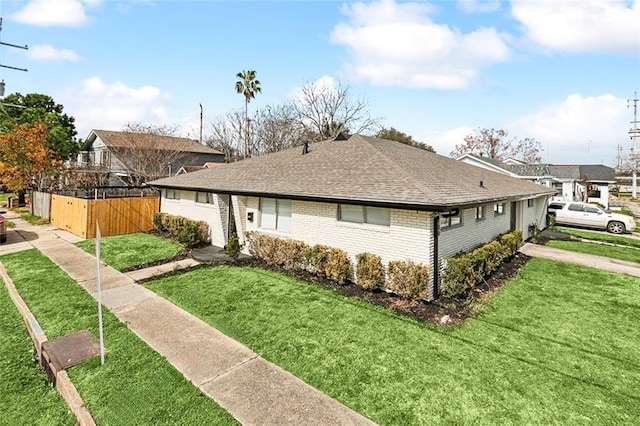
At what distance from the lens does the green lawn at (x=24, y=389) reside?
4199 mm

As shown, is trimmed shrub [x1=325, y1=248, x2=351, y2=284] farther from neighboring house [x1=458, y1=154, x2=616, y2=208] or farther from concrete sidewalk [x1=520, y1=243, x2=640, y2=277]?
neighboring house [x1=458, y1=154, x2=616, y2=208]

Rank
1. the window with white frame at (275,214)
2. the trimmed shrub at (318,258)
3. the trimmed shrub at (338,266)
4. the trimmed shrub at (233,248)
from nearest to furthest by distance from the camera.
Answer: the trimmed shrub at (338,266), the trimmed shrub at (318,258), the window with white frame at (275,214), the trimmed shrub at (233,248)

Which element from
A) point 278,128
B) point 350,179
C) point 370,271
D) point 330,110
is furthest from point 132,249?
point 278,128

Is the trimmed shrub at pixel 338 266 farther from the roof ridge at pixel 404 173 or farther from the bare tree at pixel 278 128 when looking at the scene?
the bare tree at pixel 278 128

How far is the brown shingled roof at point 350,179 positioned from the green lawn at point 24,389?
657 centimetres

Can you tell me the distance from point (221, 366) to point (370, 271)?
4.27 meters

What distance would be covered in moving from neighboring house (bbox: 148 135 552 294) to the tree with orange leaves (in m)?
15.0

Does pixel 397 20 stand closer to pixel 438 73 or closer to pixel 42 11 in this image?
pixel 438 73

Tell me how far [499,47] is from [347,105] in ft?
74.0

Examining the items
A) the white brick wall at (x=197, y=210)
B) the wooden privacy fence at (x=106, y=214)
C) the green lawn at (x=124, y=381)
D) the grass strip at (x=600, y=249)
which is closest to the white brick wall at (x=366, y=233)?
the white brick wall at (x=197, y=210)

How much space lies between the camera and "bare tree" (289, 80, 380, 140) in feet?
110

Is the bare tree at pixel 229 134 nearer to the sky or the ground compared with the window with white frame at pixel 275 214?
nearer to the sky

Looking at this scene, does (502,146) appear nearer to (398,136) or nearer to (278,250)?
(398,136)

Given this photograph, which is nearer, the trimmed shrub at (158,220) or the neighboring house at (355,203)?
the neighboring house at (355,203)
